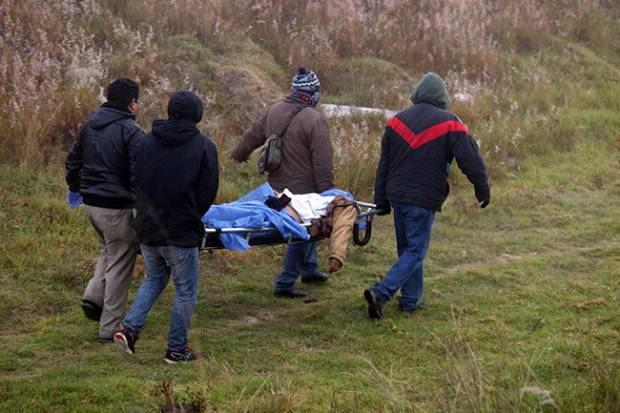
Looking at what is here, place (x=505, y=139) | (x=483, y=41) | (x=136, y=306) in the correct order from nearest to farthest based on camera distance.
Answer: (x=136, y=306) < (x=505, y=139) < (x=483, y=41)

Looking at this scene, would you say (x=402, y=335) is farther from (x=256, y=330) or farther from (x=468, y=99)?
(x=468, y=99)

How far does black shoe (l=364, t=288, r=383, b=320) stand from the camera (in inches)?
305

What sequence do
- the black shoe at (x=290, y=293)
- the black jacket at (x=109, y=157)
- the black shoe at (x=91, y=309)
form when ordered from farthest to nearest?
the black shoe at (x=290, y=293)
the black shoe at (x=91, y=309)
the black jacket at (x=109, y=157)

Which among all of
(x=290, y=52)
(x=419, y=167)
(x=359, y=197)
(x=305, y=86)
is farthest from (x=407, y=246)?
(x=290, y=52)

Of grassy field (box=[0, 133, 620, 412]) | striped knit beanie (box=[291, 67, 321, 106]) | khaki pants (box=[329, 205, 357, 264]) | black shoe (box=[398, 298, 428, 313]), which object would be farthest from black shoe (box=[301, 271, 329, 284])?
striped knit beanie (box=[291, 67, 321, 106])

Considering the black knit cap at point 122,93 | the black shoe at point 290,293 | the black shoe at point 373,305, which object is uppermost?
the black knit cap at point 122,93

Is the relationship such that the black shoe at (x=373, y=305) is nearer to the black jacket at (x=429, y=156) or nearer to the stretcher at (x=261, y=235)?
the stretcher at (x=261, y=235)

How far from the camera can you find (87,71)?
39.2 feet

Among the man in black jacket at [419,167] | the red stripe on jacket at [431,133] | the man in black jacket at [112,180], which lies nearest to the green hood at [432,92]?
the man in black jacket at [419,167]

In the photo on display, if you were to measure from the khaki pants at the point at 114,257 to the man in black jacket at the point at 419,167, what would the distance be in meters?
2.02

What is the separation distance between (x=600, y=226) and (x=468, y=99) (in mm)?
4037

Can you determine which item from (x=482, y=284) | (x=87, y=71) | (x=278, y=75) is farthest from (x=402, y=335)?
(x=278, y=75)

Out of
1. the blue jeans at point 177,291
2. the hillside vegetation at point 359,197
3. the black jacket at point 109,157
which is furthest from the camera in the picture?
the black jacket at point 109,157

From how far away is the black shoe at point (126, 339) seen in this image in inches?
262
